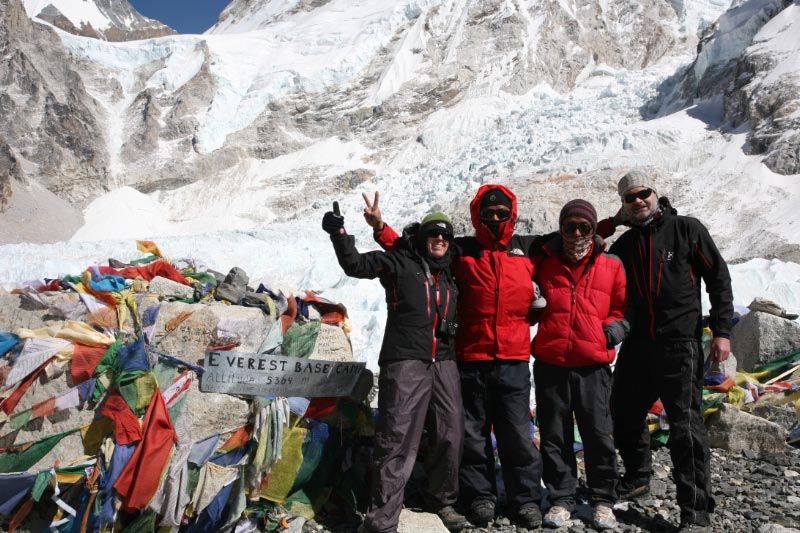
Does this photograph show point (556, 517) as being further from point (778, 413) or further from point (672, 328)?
point (778, 413)

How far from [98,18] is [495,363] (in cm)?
11179

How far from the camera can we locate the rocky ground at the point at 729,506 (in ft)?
10.5

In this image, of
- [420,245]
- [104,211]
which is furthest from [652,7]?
[420,245]

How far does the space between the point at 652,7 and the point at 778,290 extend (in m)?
50.1

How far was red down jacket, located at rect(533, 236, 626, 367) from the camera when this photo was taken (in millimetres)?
3305

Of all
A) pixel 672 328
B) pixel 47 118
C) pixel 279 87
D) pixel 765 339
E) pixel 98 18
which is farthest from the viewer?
pixel 98 18

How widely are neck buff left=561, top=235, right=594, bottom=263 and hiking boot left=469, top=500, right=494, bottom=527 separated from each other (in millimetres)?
1411

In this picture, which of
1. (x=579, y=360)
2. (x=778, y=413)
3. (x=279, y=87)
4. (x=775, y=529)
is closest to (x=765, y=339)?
(x=778, y=413)

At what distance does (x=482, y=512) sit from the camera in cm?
323

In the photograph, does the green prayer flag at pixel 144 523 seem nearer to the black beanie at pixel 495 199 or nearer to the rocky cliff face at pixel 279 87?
the black beanie at pixel 495 199

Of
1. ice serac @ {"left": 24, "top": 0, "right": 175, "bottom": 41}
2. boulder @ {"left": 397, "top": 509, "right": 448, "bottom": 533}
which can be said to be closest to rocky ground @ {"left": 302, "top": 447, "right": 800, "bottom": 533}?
boulder @ {"left": 397, "top": 509, "right": 448, "bottom": 533}

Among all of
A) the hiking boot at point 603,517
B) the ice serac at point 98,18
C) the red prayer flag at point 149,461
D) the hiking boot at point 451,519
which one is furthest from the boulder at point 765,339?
the ice serac at point 98,18

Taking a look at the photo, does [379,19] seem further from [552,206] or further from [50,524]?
[50,524]

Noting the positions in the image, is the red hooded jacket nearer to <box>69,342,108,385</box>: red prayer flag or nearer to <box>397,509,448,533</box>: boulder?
<box>397,509,448,533</box>: boulder
